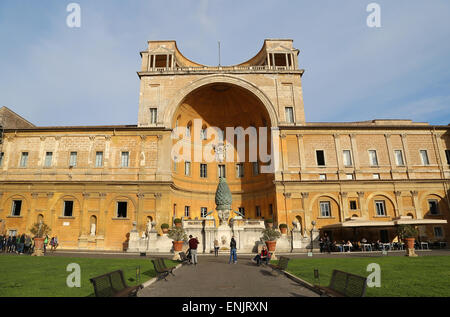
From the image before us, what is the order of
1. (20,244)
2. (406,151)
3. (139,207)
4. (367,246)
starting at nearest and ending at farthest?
1. (20,244)
2. (367,246)
3. (139,207)
4. (406,151)

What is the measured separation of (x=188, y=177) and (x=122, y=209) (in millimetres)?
9055

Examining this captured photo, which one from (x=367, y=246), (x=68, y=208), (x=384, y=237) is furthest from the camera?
(x=68, y=208)

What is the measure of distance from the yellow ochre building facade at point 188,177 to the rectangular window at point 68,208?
0.35 ft

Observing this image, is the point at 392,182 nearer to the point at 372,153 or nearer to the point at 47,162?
the point at 372,153

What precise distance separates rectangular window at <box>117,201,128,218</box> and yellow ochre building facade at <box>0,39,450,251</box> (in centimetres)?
10

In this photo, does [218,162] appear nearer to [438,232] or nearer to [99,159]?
[99,159]

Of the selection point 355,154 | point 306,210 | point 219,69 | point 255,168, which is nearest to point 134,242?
point 306,210

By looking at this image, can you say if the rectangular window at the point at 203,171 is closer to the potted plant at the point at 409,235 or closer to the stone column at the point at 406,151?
the potted plant at the point at 409,235

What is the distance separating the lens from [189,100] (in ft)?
113

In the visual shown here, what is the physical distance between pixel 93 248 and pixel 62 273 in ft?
60.3

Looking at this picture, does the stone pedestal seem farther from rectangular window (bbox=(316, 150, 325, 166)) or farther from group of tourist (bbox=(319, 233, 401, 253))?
rectangular window (bbox=(316, 150, 325, 166))

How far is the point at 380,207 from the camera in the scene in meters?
29.4

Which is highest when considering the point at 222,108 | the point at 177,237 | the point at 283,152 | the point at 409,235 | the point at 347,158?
the point at 222,108

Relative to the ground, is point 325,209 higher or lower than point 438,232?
higher
